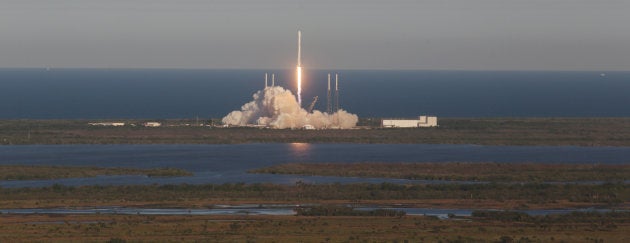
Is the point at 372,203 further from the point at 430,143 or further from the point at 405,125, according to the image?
the point at 405,125

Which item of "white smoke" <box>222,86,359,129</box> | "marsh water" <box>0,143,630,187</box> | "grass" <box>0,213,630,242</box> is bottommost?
"grass" <box>0,213,630,242</box>

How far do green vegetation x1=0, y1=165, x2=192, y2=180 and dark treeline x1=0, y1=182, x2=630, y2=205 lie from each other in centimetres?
978

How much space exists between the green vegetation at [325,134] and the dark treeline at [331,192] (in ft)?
156

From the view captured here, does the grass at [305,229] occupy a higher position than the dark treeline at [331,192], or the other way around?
the dark treeline at [331,192]

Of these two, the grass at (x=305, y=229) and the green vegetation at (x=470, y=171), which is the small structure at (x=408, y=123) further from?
the grass at (x=305, y=229)

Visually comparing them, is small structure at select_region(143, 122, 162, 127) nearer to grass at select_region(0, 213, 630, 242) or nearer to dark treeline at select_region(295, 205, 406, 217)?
dark treeline at select_region(295, 205, 406, 217)

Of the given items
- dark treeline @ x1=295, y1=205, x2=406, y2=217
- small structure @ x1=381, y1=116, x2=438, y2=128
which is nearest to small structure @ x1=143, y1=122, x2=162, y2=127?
small structure @ x1=381, y1=116, x2=438, y2=128

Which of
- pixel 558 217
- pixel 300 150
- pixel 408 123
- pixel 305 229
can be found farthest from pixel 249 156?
pixel 305 229

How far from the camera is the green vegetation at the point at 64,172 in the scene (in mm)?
105250

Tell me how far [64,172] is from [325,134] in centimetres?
5076

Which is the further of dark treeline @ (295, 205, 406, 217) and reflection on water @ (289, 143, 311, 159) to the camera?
reflection on water @ (289, 143, 311, 159)

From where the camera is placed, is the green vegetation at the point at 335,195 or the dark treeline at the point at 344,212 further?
the green vegetation at the point at 335,195

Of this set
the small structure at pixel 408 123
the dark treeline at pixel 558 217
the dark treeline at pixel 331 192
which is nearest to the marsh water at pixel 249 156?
the dark treeline at pixel 331 192

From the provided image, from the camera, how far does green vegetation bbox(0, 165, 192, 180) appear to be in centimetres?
Result: 10525
